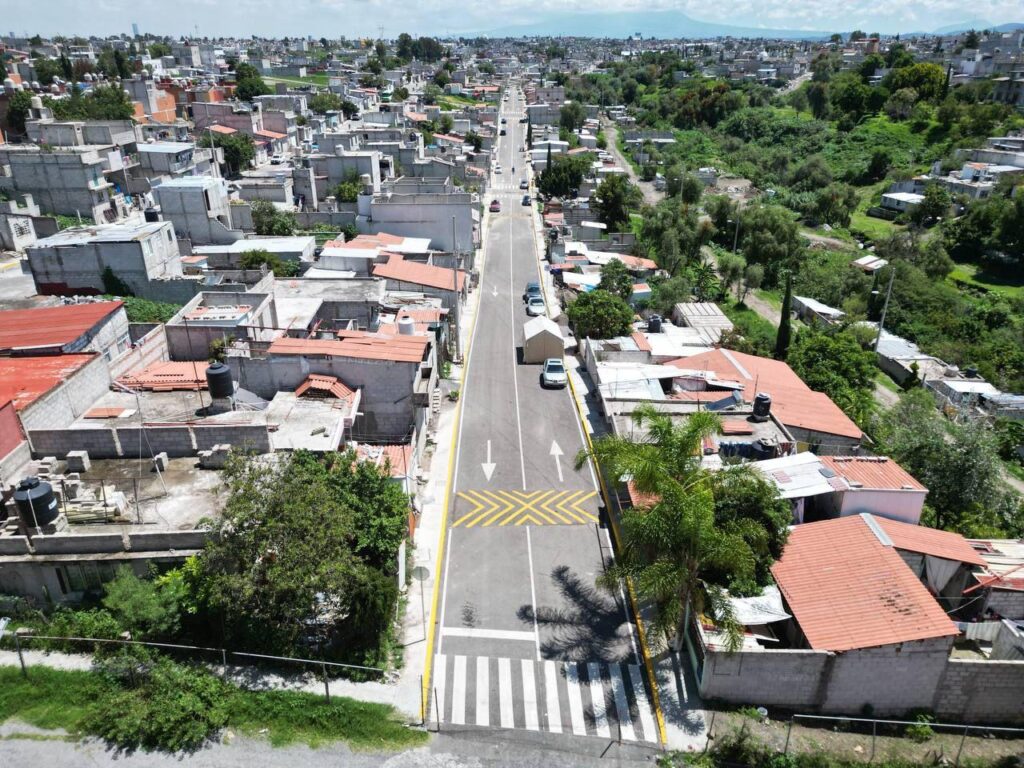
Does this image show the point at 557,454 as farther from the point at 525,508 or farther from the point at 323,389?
the point at 323,389

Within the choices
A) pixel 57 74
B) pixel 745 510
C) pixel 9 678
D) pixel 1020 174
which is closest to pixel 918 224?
pixel 1020 174

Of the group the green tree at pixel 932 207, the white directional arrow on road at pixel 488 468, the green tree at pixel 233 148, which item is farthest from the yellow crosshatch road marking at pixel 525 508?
the green tree at pixel 932 207

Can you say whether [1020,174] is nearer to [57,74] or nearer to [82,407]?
[82,407]

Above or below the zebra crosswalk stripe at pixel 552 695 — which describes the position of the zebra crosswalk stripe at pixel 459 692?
above

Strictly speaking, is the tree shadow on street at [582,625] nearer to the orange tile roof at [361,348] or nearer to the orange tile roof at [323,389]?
the orange tile roof at [323,389]

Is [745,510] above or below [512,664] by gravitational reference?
above
